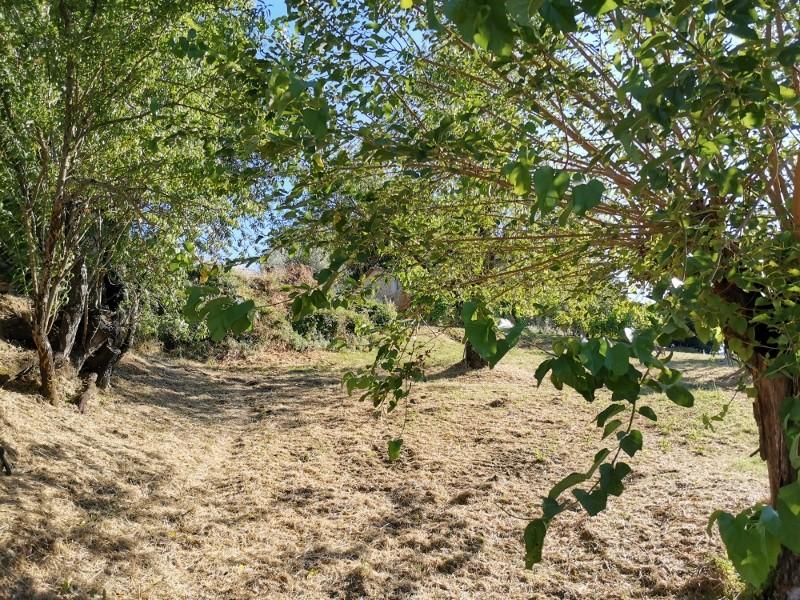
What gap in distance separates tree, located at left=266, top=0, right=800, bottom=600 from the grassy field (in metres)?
1.60

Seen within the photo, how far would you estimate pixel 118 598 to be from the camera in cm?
371

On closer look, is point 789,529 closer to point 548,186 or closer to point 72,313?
point 548,186

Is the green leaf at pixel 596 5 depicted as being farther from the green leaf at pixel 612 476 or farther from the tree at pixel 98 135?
the tree at pixel 98 135

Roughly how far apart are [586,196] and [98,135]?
6.42 meters

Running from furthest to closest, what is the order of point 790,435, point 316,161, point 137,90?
point 137,90 → point 316,161 → point 790,435

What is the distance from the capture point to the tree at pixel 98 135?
5.04 m

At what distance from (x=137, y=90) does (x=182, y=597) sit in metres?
4.64

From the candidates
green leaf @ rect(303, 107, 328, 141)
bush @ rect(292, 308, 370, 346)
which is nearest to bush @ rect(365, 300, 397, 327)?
bush @ rect(292, 308, 370, 346)

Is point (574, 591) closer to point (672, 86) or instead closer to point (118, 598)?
point (118, 598)

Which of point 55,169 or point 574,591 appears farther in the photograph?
point 55,169

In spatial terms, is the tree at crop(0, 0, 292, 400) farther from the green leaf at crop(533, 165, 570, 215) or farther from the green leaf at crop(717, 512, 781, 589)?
the green leaf at crop(717, 512, 781, 589)

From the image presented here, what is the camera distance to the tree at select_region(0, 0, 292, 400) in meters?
5.04

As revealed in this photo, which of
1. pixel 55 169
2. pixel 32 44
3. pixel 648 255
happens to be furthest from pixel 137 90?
pixel 648 255

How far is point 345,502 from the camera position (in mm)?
5723
